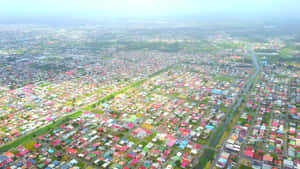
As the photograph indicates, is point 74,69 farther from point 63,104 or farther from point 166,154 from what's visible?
point 166,154

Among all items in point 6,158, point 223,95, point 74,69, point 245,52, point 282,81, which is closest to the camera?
point 6,158

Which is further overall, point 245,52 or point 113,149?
point 245,52

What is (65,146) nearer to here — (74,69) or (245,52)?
(74,69)

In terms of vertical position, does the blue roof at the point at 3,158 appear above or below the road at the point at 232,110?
below

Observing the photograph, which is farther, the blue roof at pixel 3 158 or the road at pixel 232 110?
the road at pixel 232 110

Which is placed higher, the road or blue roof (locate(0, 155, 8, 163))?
the road

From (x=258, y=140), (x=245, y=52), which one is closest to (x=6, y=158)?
(x=258, y=140)

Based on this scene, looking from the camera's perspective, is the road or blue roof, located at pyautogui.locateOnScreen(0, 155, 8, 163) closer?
blue roof, located at pyautogui.locateOnScreen(0, 155, 8, 163)

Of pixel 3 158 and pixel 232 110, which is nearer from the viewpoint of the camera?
pixel 3 158

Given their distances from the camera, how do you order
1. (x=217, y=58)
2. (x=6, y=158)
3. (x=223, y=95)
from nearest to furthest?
(x=6, y=158) < (x=223, y=95) < (x=217, y=58)

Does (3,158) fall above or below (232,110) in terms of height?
below

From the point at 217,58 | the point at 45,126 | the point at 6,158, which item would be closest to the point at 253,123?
the point at 45,126
